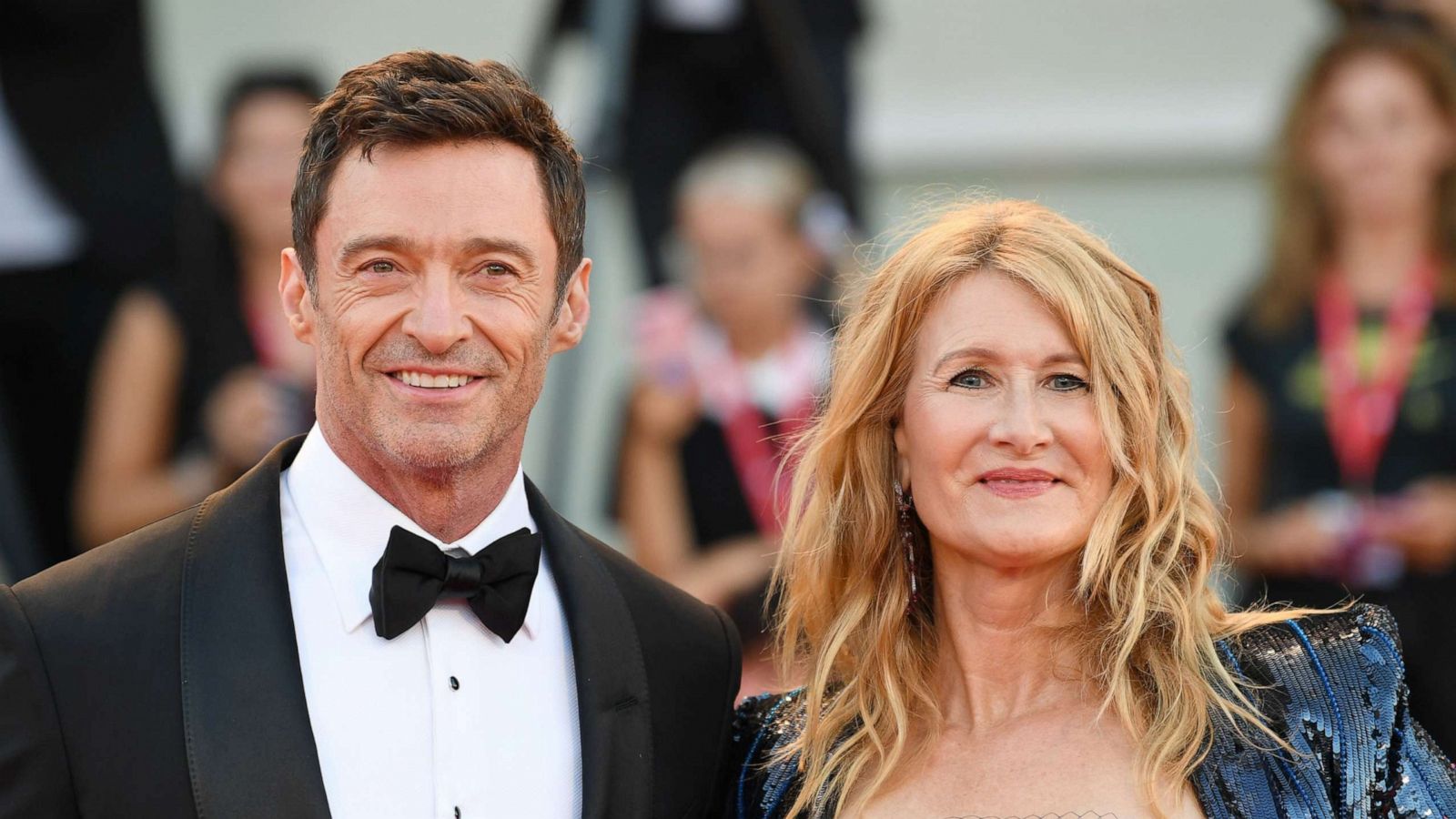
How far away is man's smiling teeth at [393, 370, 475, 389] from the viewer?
2479 mm

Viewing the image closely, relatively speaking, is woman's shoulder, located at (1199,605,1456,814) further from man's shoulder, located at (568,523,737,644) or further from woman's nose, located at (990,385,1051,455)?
man's shoulder, located at (568,523,737,644)

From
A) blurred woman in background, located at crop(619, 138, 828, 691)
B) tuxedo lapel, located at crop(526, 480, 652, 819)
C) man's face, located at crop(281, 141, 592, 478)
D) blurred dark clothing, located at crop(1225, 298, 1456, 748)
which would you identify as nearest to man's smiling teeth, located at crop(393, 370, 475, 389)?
man's face, located at crop(281, 141, 592, 478)

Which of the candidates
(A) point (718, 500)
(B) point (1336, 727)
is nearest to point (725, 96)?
(A) point (718, 500)

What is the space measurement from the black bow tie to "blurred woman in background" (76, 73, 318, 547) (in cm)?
353

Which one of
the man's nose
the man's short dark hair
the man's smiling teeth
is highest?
the man's short dark hair

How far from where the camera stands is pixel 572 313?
2777 millimetres

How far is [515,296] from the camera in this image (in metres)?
2.55

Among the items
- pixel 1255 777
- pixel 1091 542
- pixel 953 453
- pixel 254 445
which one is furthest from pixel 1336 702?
pixel 254 445

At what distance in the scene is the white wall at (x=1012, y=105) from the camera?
19.7 feet

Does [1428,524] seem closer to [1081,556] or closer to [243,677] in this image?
[1081,556]

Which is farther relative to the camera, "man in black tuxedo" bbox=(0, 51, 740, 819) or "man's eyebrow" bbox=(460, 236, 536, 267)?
"man's eyebrow" bbox=(460, 236, 536, 267)

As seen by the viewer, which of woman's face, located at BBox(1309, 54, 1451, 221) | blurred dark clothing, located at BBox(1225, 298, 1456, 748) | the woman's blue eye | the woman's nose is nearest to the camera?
the woman's nose

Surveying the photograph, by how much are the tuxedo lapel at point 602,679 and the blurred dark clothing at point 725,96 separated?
3281 millimetres

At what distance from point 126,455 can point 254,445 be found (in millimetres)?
485
